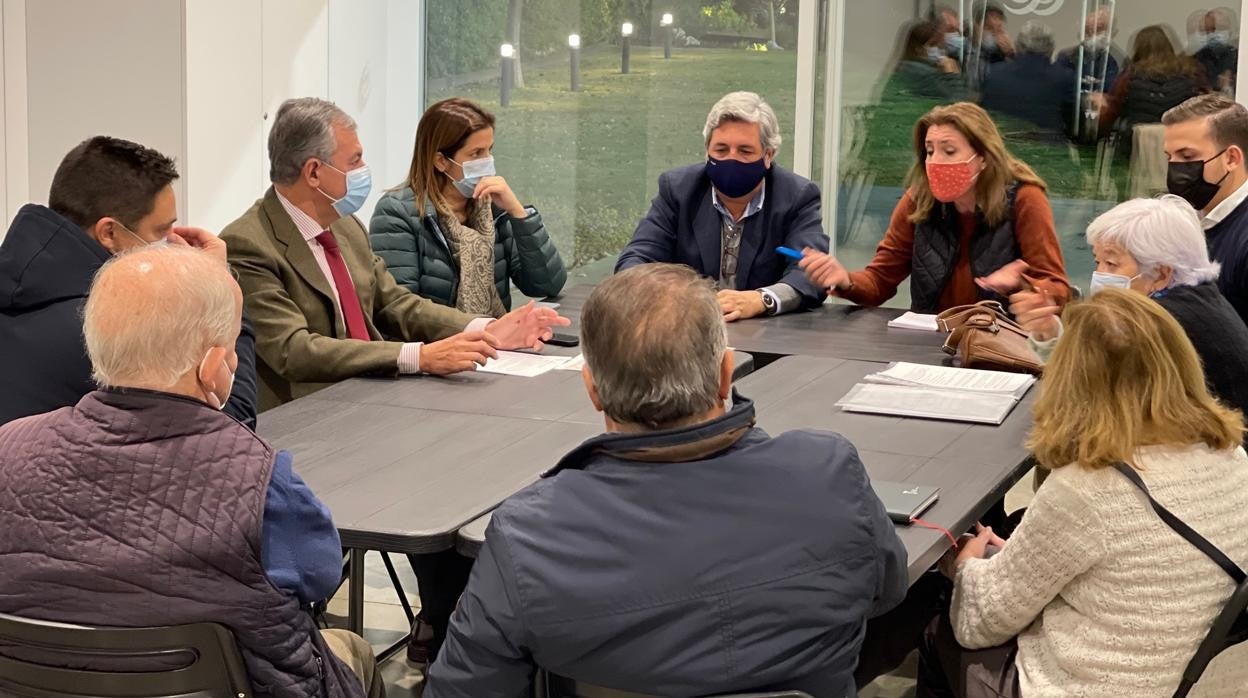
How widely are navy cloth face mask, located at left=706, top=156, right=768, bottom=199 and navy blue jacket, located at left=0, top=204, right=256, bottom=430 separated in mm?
2280

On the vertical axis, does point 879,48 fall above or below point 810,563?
above

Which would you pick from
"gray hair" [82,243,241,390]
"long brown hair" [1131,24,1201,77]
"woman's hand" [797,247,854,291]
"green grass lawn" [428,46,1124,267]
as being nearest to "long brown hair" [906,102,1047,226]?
"woman's hand" [797,247,854,291]

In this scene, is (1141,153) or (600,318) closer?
(600,318)

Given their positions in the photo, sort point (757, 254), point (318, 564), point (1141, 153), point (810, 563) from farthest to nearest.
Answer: point (1141, 153) < point (757, 254) < point (318, 564) < point (810, 563)

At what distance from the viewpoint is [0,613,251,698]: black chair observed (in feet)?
6.56

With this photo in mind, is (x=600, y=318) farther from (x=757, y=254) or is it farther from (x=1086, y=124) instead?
(x=1086, y=124)

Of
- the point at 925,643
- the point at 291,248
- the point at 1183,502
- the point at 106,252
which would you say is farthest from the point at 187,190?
the point at 1183,502

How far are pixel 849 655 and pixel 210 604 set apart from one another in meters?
0.85

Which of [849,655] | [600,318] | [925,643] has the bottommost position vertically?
[925,643]

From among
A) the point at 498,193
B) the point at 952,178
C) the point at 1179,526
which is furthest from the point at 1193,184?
the point at 1179,526

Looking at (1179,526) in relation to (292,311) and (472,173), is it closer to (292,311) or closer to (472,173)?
(292,311)

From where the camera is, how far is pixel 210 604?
2.02 metres

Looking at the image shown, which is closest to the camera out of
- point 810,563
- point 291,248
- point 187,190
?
point 810,563

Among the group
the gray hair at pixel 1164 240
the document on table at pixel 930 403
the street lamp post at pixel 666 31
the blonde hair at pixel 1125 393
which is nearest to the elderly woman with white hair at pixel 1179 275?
the gray hair at pixel 1164 240
